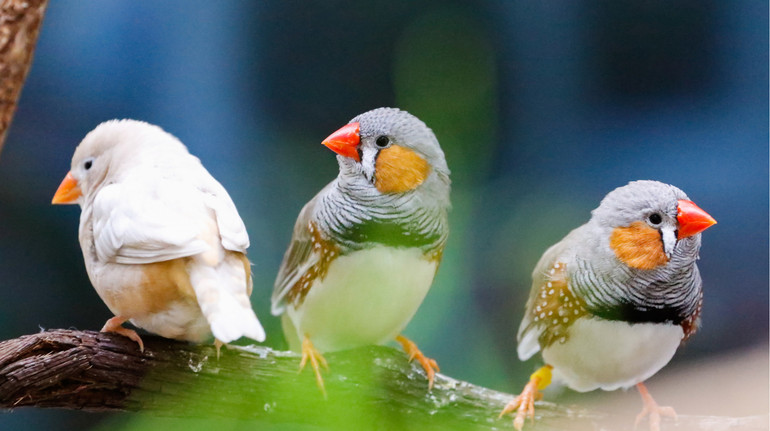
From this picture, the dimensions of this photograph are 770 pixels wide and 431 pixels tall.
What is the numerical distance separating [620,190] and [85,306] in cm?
150

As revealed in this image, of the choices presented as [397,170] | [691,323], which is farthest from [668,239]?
[397,170]

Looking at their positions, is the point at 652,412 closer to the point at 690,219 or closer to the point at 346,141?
the point at 690,219

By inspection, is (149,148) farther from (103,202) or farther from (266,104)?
(266,104)

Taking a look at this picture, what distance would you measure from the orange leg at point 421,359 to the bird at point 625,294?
186 mm

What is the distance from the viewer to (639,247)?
1716 millimetres

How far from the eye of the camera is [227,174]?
7.16 feet

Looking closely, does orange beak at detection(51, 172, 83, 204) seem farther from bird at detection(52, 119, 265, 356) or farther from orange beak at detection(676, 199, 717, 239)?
orange beak at detection(676, 199, 717, 239)

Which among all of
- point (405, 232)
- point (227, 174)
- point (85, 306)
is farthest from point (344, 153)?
point (85, 306)

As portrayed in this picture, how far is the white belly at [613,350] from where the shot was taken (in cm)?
175

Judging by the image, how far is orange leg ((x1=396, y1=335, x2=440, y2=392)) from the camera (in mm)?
1808

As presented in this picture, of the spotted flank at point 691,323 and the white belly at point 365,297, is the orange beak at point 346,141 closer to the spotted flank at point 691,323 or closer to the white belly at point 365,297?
the white belly at point 365,297

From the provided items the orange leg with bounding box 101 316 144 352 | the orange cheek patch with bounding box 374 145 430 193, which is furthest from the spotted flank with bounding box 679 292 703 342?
the orange leg with bounding box 101 316 144 352

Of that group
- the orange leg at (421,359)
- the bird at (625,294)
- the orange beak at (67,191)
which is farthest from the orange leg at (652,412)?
the orange beak at (67,191)

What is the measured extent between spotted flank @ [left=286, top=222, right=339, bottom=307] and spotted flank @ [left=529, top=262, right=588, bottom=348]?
1.76 ft
